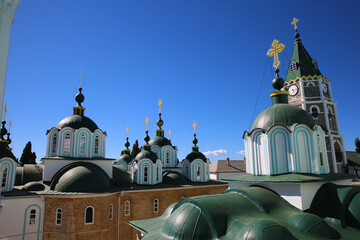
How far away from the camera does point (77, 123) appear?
1645cm

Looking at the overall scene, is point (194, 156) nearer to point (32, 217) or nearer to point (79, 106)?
point (79, 106)

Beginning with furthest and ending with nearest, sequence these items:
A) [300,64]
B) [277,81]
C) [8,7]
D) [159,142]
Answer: [300,64] → [159,142] → [277,81] → [8,7]

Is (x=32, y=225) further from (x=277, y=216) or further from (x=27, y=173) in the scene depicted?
(x=277, y=216)

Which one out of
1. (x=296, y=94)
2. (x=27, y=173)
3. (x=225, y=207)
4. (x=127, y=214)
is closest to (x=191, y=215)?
(x=225, y=207)

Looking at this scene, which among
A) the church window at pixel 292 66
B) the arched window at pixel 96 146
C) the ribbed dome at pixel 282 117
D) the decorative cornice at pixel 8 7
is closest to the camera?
the decorative cornice at pixel 8 7

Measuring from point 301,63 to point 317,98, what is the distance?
5053 mm

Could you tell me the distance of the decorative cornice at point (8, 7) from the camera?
675cm

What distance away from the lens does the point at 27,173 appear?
610 inches

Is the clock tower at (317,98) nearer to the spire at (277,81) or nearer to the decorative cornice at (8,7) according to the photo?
the spire at (277,81)

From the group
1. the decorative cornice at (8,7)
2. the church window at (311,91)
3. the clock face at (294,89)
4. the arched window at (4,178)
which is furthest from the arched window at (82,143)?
the church window at (311,91)

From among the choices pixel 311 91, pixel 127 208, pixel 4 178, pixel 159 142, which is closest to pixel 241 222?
pixel 127 208

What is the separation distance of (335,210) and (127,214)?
39.7 feet

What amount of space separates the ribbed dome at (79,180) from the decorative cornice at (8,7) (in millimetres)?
8959

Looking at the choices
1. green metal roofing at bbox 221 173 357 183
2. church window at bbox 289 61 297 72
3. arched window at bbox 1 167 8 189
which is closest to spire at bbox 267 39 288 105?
green metal roofing at bbox 221 173 357 183
